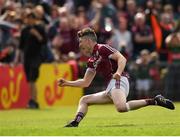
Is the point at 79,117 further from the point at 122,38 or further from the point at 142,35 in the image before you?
the point at 142,35

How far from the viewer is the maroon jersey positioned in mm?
12969

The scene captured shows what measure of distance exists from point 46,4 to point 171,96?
199 inches

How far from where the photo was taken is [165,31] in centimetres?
2466

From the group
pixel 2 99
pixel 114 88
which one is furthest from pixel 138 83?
pixel 114 88

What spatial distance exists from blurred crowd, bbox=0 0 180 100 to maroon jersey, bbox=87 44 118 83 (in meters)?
8.49

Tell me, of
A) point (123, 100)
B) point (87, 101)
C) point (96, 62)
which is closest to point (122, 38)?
point (96, 62)

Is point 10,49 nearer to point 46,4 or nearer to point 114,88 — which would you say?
point 46,4

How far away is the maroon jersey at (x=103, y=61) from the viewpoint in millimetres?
12969

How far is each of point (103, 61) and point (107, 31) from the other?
10.6 m

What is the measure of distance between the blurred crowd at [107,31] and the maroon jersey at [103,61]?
849cm

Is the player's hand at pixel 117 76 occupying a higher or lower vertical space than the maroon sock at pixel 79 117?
higher

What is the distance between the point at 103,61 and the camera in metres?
13.1

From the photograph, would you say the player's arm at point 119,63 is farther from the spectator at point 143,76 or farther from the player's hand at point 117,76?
the spectator at point 143,76

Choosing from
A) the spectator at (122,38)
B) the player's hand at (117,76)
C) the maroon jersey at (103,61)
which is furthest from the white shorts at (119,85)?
the spectator at (122,38)
